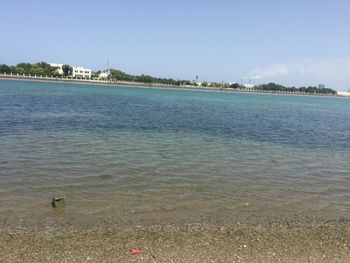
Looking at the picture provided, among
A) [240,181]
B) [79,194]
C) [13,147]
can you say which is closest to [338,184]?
[240,181]

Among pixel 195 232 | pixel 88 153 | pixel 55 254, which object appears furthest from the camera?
pixel 88 153

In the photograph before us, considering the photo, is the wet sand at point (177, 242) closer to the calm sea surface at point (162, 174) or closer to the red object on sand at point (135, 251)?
the red object on sand at point (135, 251)

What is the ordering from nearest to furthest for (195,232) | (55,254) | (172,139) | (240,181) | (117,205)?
1. (55,254)
2. (195,232)
3. (117,205)
4. (240,181)
5. (172,139)

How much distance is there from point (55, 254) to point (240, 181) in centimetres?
959

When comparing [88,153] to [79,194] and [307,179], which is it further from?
[307,179]

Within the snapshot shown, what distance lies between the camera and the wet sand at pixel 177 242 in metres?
8.38

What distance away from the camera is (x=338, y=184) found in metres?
16.5

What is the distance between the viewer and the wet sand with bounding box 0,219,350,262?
8.38 metres

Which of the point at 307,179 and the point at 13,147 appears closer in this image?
the point at 307,179

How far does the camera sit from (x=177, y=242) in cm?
928

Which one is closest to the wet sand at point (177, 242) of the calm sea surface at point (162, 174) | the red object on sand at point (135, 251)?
the red object on sand at point (135, 251)

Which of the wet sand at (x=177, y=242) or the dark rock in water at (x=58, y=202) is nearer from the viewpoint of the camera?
the wet sand at (x=177, y=242)

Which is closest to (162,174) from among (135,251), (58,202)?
(58,202)

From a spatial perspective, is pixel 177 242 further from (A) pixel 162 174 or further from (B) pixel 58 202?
(A) pixel 162 174
